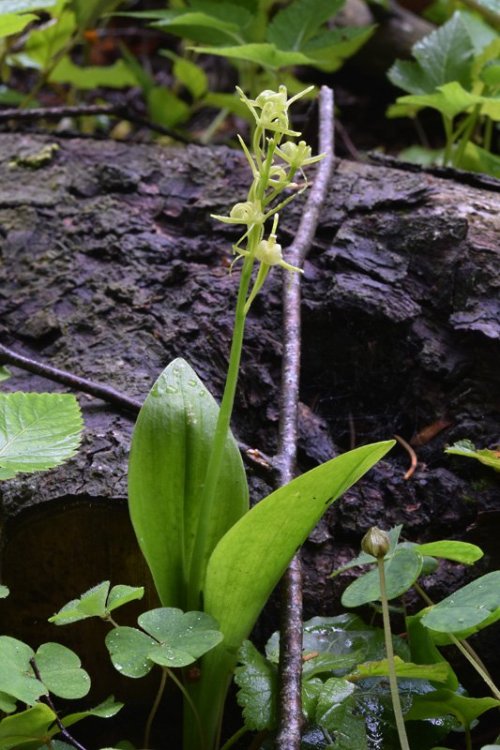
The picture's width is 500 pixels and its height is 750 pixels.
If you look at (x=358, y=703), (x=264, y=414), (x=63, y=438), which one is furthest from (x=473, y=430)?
(x=63, y=438)

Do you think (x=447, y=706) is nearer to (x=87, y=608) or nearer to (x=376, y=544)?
(x=376, y=544)

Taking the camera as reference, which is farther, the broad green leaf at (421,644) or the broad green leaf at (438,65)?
the broad green leaf at (438,65)

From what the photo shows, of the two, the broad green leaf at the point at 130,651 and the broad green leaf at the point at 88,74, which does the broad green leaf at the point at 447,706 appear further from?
the broad green leaf at the point at 88,74

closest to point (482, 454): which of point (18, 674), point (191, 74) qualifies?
point (18, 674)

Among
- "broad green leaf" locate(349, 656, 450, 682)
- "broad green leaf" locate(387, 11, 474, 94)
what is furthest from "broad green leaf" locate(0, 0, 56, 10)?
"broad green leaf" locate(349, 656, 450, 682)

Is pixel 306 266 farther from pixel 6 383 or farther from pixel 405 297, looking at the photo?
pixel 6 383

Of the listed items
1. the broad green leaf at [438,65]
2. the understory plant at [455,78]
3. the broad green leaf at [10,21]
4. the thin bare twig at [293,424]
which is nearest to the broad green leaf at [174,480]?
the thin bare twig at [293,424]

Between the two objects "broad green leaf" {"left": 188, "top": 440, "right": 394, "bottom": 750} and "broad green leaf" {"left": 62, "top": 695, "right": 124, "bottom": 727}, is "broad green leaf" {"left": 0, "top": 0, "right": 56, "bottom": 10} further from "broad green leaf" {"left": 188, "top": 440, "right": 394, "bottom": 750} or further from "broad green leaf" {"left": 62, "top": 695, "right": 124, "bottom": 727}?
"broad green leaf" {"left": 62, "top": 695, "right": 124, "bottom": 727}
